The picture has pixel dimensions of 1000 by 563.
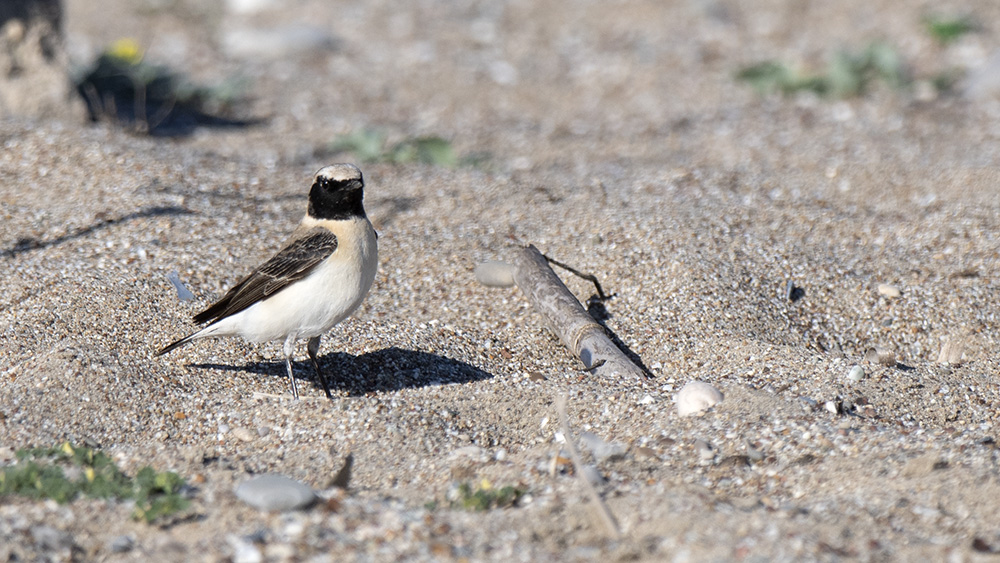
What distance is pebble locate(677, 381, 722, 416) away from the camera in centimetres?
444

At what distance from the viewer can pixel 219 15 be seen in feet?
44.4

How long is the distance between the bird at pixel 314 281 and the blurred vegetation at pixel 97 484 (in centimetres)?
104

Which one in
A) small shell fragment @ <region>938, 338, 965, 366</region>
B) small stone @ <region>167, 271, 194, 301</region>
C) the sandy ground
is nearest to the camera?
the sandy ground

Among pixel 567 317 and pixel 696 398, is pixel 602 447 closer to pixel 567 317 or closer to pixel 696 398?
pixel 696 398

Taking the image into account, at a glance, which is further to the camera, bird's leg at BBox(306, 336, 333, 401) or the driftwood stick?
the driftwood stick

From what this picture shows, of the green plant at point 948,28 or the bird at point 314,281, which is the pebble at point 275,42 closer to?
the green plant at point 948,28

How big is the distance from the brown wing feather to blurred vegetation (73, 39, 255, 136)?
4.57 metres

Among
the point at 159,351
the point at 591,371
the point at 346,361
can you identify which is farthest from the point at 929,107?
the point at 159,351

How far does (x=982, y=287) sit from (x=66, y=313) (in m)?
5.13

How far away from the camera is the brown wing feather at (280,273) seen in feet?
15.5

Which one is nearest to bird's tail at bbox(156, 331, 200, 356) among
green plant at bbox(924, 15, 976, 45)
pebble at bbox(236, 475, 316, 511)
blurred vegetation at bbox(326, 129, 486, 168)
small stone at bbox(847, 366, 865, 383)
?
pebble at bbox(236, 475, 316, 511)

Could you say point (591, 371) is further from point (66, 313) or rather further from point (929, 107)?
point (929, 107)

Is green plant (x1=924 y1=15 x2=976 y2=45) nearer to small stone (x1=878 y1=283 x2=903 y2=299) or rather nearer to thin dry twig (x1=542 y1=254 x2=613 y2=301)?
small stone (x1=878 y1=283 x2=903 y2=299)

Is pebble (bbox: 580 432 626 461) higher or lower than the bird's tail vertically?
lower
